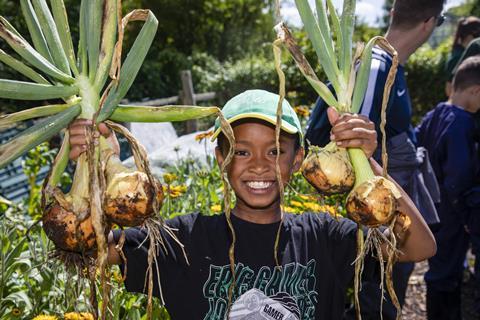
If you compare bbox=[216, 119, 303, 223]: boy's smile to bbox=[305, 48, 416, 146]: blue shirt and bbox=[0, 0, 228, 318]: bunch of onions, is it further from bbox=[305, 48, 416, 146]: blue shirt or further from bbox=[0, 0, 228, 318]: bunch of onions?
bbox=[305, 48, 416, 146]: blue shirt

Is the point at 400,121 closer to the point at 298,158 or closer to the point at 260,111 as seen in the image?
the point at 298,158

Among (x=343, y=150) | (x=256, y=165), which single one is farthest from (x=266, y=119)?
(x=343, y=150)

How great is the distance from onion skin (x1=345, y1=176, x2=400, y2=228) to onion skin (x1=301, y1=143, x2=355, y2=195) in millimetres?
40

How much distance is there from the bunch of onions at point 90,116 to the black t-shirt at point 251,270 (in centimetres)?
38

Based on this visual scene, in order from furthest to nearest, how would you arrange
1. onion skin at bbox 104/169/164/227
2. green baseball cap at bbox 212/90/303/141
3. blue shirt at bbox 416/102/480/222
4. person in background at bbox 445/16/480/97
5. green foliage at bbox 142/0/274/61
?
green foliage at bbox 142/0/274/61 < person in background at bbox 445/16/480/97 < blue shirt at bbox 416/102/480/222 < green baseball cap at bbox 212/90/303/141 < onion skin at bbox 104/169/164/227

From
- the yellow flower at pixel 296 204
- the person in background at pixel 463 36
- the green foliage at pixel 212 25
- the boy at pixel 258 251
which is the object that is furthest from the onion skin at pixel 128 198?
the green foliage at pixel 212 25

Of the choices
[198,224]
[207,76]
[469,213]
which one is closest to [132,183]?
[198,224]

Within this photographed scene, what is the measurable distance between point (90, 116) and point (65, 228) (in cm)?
25

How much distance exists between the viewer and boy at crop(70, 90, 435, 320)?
157cm

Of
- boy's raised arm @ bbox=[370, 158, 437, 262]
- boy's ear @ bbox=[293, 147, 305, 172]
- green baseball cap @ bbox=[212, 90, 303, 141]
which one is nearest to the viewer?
boy's raised arm @ bbox=[370, 158, 437, 262]

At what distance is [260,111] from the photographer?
1633 mm

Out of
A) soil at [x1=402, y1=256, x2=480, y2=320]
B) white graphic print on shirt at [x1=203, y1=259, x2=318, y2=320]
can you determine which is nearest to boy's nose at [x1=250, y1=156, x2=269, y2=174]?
white graphic print on shirt at [x1=203, y1=259, x2=318, y2=320]

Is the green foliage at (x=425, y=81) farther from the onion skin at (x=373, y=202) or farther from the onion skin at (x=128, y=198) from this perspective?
the onion skin at (x=128, y=198)

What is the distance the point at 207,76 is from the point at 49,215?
37.5 feet
